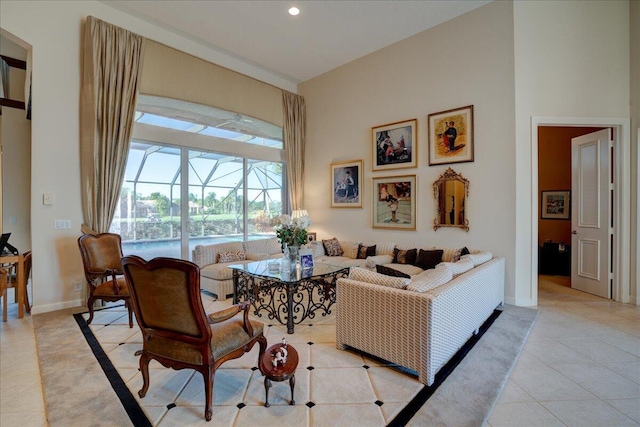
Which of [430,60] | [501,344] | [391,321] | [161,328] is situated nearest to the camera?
[161,328]

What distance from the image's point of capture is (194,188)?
17.7 ft

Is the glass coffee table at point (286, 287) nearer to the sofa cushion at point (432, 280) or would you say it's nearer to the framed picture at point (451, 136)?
the sofa cushion at point (432, 280)

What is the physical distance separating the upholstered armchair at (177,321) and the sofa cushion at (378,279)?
1189 millimetres

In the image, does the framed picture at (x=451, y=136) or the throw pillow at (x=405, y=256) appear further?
the throw pillow at (x=405, y=256)

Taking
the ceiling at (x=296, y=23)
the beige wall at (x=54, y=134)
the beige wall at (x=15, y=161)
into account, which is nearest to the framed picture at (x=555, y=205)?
the ceiling at (x=296, y=23)

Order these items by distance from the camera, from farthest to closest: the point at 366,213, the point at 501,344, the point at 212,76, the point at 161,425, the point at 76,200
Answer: the point at 366,213, the point at 212,76, the point at 76,200, the point at 501,344, the point at 161,425

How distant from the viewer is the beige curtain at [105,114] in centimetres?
398

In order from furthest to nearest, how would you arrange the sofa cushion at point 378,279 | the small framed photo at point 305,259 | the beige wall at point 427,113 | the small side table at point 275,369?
the beige wall at point 427,113 < the small framed photo at point 305,259 < the sofa cushion at point 378,279 < the small side table at point 275,369

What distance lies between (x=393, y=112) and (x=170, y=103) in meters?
3.95

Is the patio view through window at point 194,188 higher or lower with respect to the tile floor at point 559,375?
higher

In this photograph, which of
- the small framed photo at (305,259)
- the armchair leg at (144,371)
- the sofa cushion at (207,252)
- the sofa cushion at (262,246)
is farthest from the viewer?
the sofa cushion at (262,246)

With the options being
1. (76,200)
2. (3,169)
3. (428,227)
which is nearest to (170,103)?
(76,200)

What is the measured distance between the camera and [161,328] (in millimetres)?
1962

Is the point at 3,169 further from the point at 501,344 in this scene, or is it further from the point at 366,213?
the point at 501,344
